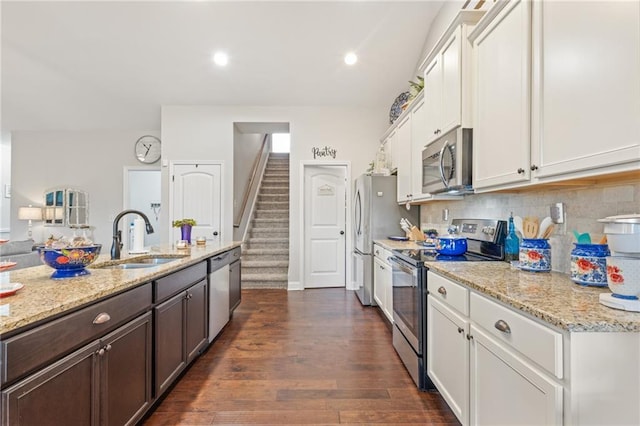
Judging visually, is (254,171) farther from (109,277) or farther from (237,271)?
(109,277)

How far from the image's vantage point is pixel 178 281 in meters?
2.14

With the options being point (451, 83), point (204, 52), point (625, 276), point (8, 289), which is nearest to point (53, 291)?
point (8, 289)

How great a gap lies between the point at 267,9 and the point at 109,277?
344cm

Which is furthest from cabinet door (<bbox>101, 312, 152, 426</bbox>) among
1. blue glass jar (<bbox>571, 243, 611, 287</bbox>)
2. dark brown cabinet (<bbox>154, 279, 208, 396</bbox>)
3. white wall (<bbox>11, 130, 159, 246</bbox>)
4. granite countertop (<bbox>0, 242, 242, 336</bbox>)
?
white wall (<bbox>11, 130, 159, 246</bbox>)

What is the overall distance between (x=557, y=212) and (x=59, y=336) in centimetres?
236

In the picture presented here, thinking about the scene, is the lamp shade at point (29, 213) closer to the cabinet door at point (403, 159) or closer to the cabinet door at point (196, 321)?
the cabinet door at point (196, 321)

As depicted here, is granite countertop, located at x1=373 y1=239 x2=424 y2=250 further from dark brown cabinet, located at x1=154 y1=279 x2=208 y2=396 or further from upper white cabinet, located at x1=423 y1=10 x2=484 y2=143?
dark brown cabinet, located at x1=154 y1=279 x2=208 y2=396

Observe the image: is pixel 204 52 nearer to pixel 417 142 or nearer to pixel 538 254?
pixel 417 142

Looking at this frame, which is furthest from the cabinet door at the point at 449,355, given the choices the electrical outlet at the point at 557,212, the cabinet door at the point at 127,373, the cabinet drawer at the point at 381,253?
the cabinet door at the point at 127,373

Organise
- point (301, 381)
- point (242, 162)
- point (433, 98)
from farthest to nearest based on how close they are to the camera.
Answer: point (242, 162), point (433, 98), point (301, 381)

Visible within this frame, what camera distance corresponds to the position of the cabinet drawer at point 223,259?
2817 millimetres

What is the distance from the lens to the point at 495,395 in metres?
1.28

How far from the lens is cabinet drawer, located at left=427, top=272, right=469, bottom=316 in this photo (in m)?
1.54

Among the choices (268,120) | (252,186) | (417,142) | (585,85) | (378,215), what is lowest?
(378,215)
